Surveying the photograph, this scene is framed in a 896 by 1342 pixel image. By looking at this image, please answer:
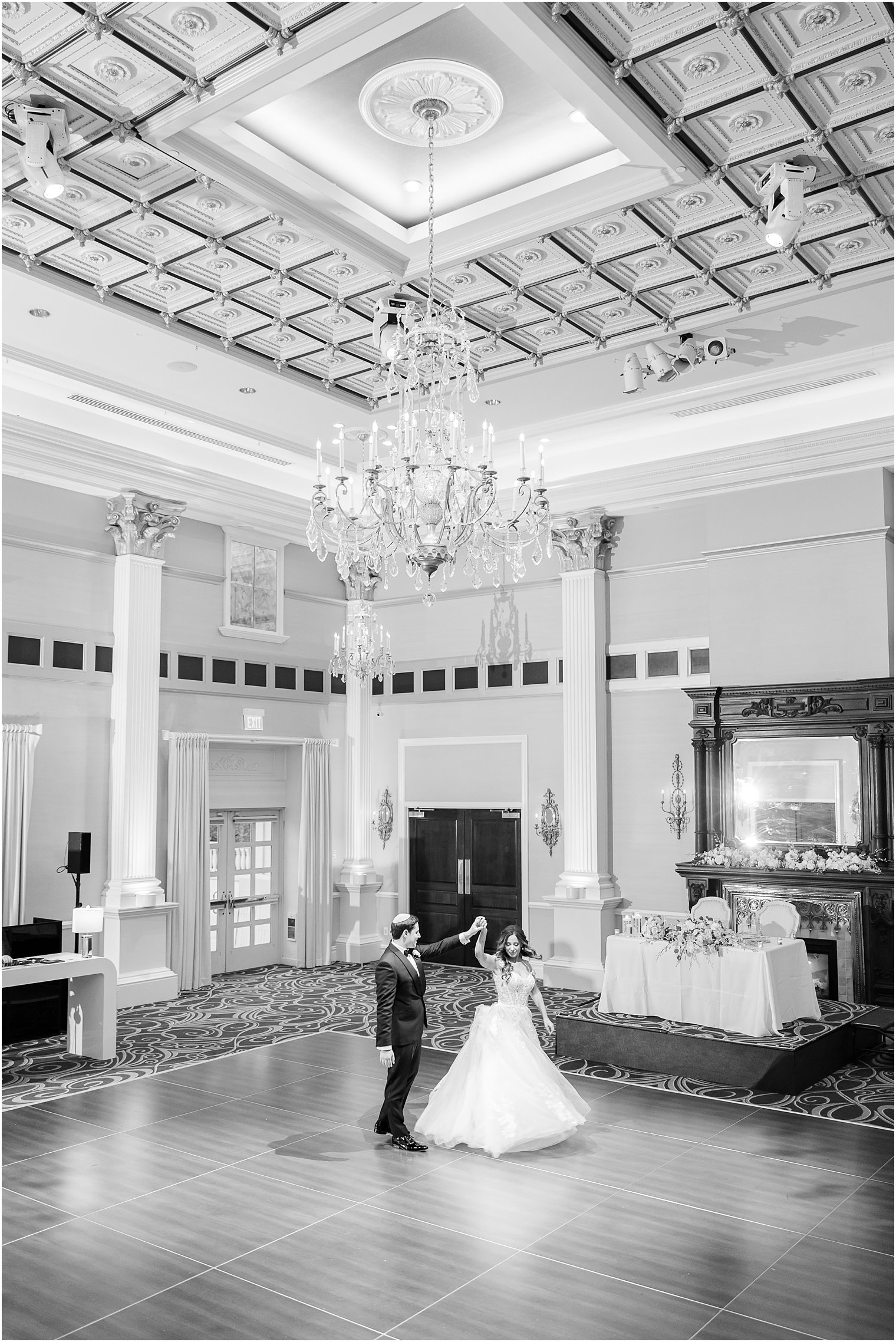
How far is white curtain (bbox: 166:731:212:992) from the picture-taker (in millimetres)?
12195

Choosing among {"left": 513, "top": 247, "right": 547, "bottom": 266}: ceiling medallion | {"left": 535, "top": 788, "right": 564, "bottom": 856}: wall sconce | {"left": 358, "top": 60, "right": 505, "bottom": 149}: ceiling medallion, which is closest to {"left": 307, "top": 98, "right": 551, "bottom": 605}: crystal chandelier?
{"left": 358, "top": 60, "right": 505, "bottom": 149}: ceiling medallion

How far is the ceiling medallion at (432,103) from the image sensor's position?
6.12 meters

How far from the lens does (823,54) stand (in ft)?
18.8

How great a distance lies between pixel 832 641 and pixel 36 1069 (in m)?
8.37

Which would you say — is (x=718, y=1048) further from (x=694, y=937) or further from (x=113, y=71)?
(x=113, y=71)

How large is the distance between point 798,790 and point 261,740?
6.42 metres

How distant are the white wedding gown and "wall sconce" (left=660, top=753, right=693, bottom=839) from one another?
5.06 meters

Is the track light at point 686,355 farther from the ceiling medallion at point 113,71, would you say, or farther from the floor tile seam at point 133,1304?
the floor tile seam at point 133,1304

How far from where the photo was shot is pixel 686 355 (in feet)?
29.5

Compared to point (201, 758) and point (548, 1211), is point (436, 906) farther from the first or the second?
point (548, 1211)

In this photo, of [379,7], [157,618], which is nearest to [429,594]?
[379,7]

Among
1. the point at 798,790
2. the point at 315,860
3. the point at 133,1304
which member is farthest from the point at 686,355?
the point at 315,860

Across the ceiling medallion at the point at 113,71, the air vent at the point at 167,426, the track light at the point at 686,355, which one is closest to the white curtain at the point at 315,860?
the air vent at the point at 167,426

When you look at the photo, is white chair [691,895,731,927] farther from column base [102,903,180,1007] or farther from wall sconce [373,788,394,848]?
column base [102,903,180,1007]
